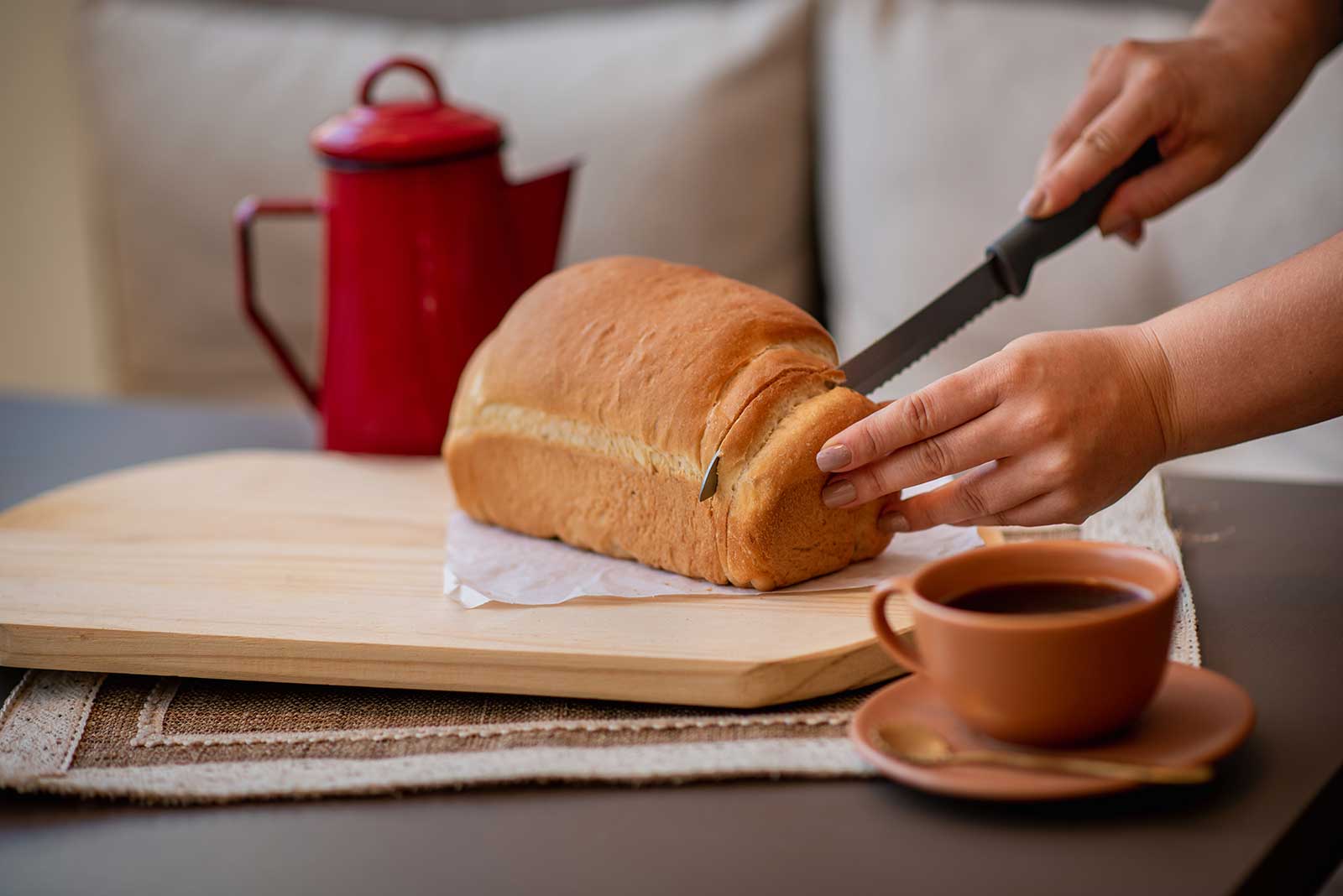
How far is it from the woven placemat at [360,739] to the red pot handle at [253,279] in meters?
0.61

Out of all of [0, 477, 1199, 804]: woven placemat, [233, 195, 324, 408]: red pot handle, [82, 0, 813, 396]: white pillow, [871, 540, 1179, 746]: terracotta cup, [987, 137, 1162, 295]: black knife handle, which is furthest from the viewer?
[82, 0, 813, 396]: white pillow

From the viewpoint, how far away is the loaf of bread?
39.4 inches

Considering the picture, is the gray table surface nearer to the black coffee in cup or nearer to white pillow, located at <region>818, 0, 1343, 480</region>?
the black coffee in cup

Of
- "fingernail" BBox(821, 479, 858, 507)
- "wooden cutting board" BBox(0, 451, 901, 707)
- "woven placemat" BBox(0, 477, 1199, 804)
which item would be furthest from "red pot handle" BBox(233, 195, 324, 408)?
"fingernail" BBox(821, 479, 858, 507)

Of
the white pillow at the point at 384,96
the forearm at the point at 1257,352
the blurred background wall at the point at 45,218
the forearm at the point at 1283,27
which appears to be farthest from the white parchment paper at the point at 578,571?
the blurred background wall at the point at 45,218

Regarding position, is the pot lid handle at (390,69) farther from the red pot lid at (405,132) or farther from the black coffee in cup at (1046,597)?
the black coffee in cup at (1046,597)

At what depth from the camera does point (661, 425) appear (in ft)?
3.45

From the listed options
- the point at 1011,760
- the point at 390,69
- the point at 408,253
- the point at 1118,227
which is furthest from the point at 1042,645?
the point at 390,69

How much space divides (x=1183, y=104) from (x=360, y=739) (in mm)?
1002

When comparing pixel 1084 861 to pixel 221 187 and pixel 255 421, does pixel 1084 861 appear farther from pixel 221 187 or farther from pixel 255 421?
pixel 221 187

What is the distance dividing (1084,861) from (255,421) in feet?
4.64

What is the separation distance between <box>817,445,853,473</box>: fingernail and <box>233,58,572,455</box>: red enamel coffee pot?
2.04 ft

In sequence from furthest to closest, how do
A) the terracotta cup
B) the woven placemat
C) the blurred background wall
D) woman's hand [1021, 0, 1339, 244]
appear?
the blurred background wall, woman's hand [1021, 0, 1339, 244], the woven placemat, the terracotta cup

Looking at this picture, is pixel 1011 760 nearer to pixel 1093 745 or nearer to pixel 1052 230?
pixel 1093 745
